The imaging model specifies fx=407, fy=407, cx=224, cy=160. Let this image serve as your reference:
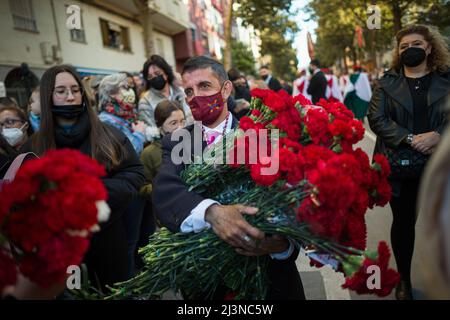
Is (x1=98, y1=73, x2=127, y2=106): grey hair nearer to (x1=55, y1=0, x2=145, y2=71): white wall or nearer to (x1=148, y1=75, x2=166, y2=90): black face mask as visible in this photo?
(x1=148, y1=75, x2=166, y2=90): black face mask

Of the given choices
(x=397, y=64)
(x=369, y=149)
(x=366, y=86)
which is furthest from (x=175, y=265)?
(x=366, y=86)

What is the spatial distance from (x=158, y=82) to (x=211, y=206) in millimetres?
3773

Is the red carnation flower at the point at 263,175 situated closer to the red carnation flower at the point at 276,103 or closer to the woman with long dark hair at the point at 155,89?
the red carnation flower at the point at 276,103

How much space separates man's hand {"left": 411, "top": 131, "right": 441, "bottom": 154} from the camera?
2945 millimetres

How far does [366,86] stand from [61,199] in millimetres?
10941

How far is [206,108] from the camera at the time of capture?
2150mm

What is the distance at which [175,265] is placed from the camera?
1.82 metres

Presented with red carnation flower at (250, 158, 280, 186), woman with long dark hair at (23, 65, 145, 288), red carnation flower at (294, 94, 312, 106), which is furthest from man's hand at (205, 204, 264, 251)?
woman with long dark hair at (23, 65, 145, 288)

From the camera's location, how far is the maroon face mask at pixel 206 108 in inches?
84.5

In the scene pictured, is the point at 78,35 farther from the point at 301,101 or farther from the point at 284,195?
the point at 284,195

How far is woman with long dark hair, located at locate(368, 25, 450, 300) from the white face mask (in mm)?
3102

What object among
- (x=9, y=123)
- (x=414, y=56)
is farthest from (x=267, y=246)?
(x=9, y=123)

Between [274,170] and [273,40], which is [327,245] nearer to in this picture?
[274,170]

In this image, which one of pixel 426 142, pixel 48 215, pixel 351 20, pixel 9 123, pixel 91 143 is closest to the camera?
pixel 48 215
